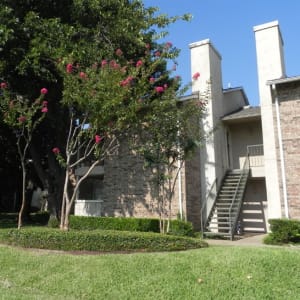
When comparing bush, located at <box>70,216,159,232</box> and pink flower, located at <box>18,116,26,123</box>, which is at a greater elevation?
pink flower, located at <box>18,116,26,123</box>

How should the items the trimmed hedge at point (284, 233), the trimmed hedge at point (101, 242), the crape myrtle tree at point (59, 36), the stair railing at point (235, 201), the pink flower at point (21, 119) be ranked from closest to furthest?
the trimmed hedge at point (101, 242), the pink flower at point (21, 119), the trimmed hedge at point (284, 233), the crape myrtle tree at point (59, 36), the stair railing at point (235, 201)

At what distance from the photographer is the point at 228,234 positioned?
14203mm

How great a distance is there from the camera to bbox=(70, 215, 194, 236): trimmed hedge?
14188 mm

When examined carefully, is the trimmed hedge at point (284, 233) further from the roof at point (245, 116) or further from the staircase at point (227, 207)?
the roof at point (245, 116)

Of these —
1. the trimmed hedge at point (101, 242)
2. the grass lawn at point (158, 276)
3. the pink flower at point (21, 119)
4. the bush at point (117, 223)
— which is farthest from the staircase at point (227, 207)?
the pink flower at point (21, 119)

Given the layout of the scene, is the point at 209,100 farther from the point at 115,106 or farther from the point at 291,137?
the point at 115,106

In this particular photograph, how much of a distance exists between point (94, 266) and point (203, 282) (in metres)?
2.21

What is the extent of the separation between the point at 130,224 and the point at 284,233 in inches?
242

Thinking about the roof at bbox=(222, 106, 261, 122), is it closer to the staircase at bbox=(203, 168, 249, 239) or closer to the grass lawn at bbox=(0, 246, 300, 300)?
the staircase at bbox=(203, 168, 249, 239)

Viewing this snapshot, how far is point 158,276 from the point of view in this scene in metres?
6.31

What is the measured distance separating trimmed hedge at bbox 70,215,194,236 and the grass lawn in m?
6.52

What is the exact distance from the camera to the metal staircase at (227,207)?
1480 cm

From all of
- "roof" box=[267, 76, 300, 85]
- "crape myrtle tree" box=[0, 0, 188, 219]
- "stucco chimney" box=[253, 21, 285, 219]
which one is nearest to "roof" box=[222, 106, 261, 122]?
"stucco chimney" box=[253, 21, 285, 219]

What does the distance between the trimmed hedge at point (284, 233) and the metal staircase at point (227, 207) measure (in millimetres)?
1811
